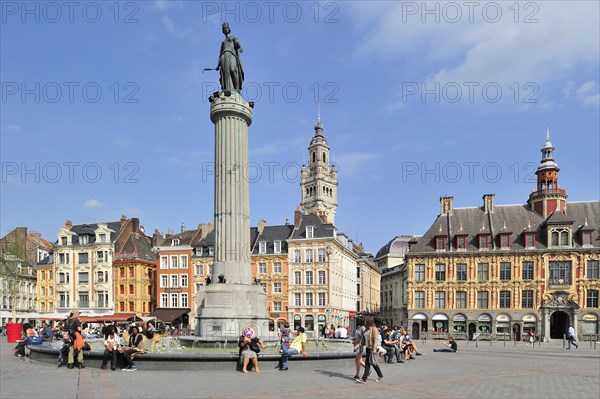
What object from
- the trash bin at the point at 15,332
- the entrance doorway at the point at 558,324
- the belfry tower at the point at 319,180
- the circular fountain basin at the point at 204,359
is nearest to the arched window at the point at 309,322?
the entrance doorway at the point at 558,324

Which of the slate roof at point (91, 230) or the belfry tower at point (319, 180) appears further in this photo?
the belfry tower at point (319, 180)

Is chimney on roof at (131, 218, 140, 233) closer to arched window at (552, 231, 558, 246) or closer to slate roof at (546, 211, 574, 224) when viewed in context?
slate roof at (546, 211, 574, 224)

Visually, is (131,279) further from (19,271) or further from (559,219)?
(559,219)

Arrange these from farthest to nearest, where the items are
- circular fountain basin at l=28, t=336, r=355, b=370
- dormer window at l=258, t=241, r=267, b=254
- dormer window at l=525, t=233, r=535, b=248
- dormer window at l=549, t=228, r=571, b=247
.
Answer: dormer window at l=258, t=241, r=267, b=254, dormer window at l=525, t=233, r=535, b=248, dormer window at l=549, t=228, r=571, b=247, circular fountain basin at l=28, t=336, r=355, b=370

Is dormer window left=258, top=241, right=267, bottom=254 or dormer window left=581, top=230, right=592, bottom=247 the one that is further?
dormer window left=258, top=241, right=267, bottom=254

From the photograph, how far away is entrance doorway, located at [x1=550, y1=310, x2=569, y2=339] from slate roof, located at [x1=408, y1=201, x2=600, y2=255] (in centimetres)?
667

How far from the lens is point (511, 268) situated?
51.1m

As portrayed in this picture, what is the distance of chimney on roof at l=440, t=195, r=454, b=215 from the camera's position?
5594cm

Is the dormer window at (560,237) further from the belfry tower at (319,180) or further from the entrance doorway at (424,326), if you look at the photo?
the belfry tower at (319,180)

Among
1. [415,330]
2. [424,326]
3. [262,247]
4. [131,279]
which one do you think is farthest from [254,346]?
[131,279]

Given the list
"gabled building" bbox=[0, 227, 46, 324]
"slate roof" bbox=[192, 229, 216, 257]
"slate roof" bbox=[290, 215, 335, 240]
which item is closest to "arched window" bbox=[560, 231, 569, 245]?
"slate roof" bbox=[290, 215, 335, 240]

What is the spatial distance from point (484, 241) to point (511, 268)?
3.52 meters

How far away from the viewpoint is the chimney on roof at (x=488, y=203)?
54769 millimetres

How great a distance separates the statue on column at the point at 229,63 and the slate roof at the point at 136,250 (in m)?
46.3
